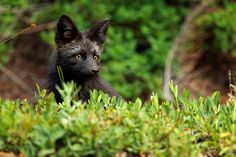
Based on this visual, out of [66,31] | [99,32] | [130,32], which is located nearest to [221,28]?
[130,32]

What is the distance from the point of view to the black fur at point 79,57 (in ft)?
27.3

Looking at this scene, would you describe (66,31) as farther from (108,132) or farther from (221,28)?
(221,28)

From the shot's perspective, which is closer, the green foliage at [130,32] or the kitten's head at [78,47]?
the kitten's head at [78,47]

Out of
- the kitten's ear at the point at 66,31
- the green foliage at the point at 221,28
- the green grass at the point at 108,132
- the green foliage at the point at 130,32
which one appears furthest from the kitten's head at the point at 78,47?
the green foliage at the point at 221,28

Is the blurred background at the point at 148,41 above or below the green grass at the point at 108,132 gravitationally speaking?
above

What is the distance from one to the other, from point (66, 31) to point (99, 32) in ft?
1.81

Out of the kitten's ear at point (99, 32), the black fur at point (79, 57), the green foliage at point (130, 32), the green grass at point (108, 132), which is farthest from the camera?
the green foliage at point (130, 32)

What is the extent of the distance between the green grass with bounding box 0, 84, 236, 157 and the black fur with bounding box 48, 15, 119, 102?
2.73 meters

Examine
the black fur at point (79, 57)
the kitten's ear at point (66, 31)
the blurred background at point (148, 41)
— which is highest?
the blurred background at point (148, 41)

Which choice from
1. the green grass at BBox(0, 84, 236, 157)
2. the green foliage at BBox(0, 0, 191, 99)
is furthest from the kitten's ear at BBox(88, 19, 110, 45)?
the green foliage at BBox(0, 0, 191, 99)

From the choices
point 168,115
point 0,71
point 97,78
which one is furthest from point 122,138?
point 0,71

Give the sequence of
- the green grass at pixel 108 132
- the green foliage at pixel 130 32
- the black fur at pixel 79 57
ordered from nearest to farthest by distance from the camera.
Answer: the green grass at pixel 108 132 < the black fur at pixel 79 57 < the green foliage at pixel 130 32

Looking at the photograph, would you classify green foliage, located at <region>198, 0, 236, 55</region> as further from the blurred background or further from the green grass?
the green grass

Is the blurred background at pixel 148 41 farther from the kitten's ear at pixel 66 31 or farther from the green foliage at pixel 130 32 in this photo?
the kitten's ear at pixel 66 31
